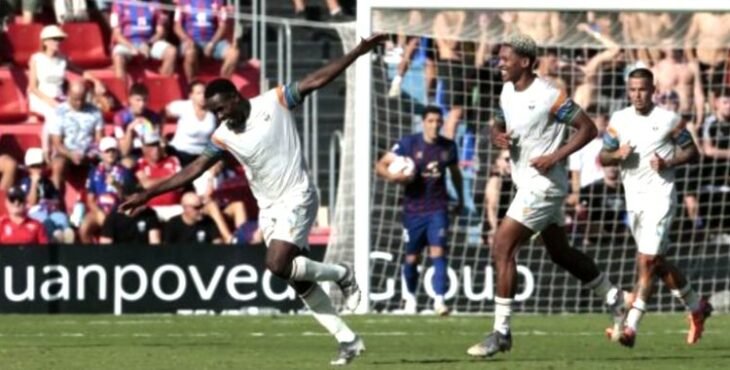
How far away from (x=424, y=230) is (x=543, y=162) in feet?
25.0

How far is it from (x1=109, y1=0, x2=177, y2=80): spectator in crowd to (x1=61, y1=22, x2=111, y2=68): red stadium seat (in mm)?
281

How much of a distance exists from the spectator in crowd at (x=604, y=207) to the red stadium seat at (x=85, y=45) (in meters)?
6.93

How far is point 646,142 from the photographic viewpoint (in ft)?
53.1

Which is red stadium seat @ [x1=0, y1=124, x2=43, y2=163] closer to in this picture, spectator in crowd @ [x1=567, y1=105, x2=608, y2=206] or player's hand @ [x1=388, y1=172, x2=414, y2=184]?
player's hand @ [x1=388, y1=172, x2=414, y2=184]

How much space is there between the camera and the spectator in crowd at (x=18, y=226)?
Answer: 2277cm

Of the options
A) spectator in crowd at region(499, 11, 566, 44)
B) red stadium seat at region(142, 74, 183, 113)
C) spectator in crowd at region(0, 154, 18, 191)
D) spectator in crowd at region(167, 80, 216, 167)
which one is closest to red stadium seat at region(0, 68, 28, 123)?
spectator in crowd at region(0, 154, 18, 191)

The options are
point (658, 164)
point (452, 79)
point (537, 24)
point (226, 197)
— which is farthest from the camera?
point (226, 197)

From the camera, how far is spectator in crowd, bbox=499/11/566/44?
2256 centimetres

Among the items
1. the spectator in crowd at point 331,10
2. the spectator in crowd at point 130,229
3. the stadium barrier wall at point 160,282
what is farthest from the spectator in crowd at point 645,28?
the spectator in crowd at point 130,229

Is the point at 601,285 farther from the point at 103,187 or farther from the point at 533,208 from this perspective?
the point at 103,187

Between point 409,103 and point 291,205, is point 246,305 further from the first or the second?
point 291,205

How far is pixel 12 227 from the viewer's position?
22.9m

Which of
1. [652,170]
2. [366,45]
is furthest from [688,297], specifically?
[366,45]

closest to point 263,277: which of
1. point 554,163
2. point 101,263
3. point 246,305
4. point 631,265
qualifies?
point 246,305
